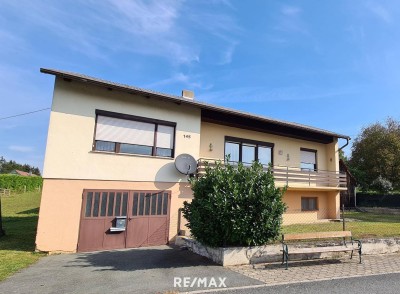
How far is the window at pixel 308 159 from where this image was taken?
54.7ft

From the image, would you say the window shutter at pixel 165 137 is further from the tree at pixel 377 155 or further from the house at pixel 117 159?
the tree at pixel 377 155

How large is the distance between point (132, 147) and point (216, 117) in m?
4.50

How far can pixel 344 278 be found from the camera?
6.78m

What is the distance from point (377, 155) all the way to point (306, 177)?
73.6 ft

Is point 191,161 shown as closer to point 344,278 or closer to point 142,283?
point 142,283

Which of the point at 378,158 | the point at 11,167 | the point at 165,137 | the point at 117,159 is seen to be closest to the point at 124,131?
the point at 117,159

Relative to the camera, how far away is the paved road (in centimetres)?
585

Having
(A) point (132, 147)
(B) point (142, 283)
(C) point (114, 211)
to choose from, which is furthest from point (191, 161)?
(B) point (142, 283)

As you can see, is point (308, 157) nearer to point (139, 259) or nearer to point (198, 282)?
point (139, 259)

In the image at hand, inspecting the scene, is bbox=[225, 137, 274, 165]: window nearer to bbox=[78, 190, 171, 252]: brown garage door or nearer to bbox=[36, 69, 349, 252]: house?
bbox=[36, 69, 349, 252]: house

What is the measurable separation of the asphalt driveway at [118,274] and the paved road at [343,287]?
1.86 feet

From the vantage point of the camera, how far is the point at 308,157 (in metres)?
17.0

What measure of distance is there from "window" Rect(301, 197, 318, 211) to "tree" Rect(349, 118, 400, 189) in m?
19.3

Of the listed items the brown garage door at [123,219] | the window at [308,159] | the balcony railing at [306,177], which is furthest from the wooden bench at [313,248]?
the window at [308,159]
